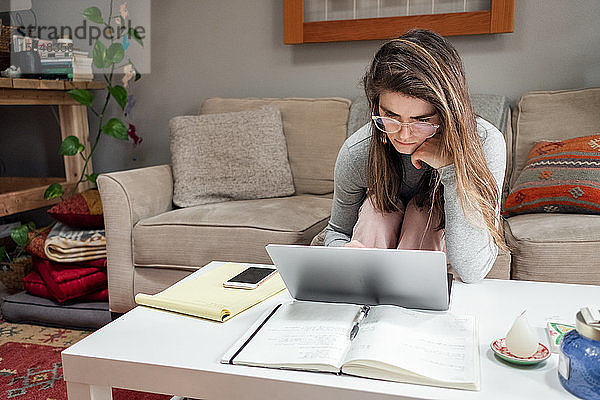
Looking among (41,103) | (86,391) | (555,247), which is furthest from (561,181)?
(41,103)

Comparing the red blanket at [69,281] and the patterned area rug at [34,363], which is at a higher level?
the red blanket at [69,281]

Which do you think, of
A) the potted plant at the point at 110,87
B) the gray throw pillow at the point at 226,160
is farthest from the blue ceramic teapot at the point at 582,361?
the potted plant at the point at 110,87

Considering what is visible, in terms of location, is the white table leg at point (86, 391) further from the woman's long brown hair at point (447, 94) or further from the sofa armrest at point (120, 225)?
the sofa armrest at point (120, 225)

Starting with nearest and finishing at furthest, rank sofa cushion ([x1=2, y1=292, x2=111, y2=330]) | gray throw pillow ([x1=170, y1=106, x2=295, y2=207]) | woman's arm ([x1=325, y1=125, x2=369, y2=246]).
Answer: woman's arm ([x1=325, y1=125, x2=369, y2=246]) < sofa cushion ([x1=2, y1=292, x2=111, y2=330]) < gray throw pillow ([x1=170, y1=106, x2=295, y2=207])

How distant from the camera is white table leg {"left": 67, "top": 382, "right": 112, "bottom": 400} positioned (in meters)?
0.96

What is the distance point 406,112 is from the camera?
3.82ft

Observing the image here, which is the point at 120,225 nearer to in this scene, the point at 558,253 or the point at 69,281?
the point at 69,281

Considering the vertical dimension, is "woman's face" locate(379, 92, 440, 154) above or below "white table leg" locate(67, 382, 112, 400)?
above

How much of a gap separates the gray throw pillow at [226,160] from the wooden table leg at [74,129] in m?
0.76

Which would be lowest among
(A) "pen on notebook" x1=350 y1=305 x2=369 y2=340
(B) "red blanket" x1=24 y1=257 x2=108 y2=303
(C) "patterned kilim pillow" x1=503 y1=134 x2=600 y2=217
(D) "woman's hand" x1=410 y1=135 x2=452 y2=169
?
(B) "red blanket" x1=24 y1=257 x2=108 y2=303

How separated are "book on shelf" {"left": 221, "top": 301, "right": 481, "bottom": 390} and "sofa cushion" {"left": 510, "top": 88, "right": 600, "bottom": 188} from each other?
1484 mm

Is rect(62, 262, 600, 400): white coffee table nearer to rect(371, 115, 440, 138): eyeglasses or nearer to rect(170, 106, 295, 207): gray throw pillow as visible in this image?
rect(371, 115, 440, 138): eyeglasses

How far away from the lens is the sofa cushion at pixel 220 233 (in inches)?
78.0

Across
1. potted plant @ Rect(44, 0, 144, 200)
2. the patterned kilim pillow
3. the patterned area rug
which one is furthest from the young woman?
potted plant @ Rect(44, 0, 144, 200)
